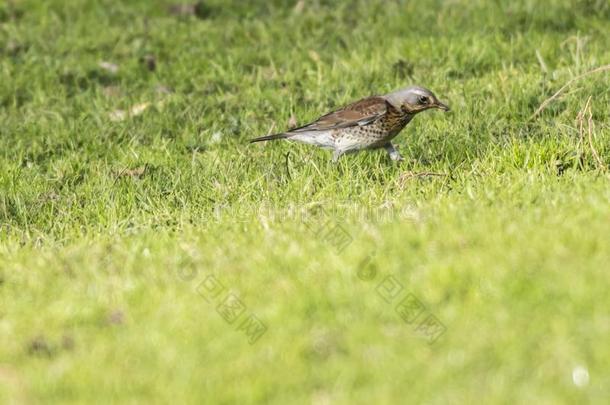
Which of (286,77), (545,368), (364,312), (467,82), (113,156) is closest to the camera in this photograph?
(545,368)

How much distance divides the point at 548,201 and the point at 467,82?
3797mm

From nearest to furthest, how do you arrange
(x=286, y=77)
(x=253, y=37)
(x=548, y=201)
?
1. (x=548, y=201)
2. (x=286, y=77)
3. (x=253, y=37)

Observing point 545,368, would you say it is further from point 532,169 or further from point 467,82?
point 467,82

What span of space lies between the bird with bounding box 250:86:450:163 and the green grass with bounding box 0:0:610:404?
19 cm

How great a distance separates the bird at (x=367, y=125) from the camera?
26.6 ft

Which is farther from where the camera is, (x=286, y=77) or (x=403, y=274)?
(x=286, y=77)

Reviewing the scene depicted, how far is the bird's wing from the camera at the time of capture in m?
8.13

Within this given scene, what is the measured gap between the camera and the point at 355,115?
8.23m

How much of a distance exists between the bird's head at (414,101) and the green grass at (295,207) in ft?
0.97

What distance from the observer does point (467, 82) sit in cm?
987

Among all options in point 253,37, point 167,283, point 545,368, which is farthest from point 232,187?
point 253,37

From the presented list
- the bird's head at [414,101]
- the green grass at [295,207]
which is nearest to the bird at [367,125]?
the bird's head at [414,101]

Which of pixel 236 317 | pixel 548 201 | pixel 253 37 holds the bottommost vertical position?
pixel 253 37

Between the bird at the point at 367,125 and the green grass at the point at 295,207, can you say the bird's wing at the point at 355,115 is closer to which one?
the bird at the point at 367,125
